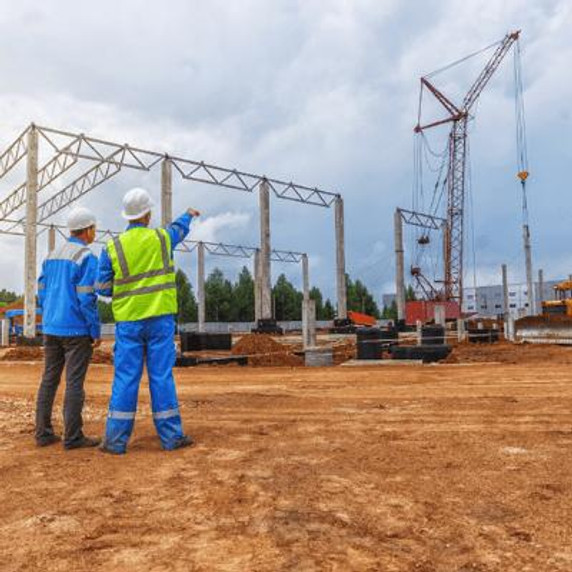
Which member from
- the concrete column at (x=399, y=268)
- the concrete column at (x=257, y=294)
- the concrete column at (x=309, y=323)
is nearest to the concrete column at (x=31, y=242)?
the concrete column at (x=309, y=323)

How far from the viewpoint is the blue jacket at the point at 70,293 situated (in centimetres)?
415

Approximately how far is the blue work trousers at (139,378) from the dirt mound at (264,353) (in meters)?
8.81

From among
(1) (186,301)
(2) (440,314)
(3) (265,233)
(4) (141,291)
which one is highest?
(3) (265,233)

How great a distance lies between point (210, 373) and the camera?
1041cm

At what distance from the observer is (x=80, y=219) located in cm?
448

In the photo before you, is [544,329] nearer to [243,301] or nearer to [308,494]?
[308,494]

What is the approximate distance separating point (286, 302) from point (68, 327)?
219 feet

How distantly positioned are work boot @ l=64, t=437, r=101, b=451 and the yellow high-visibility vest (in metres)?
0.91

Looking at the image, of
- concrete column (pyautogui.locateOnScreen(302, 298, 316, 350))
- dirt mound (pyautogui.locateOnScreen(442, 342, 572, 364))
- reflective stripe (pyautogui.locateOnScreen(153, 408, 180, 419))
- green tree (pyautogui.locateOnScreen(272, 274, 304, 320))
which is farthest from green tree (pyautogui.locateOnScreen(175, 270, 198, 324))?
reflective stripe (pyautogui.locateOnScreen(153, 408, 180, 419))

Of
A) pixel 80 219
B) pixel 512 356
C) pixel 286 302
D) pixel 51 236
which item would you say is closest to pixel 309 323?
pixel 512 356

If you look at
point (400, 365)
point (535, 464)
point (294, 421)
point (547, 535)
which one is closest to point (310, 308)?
point (400, 365)

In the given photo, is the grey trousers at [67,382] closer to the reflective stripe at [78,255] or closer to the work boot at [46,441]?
the work boot at [46,441]

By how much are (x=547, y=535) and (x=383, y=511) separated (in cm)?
64

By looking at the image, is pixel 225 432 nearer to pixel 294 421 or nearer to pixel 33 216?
pixel 294 421
